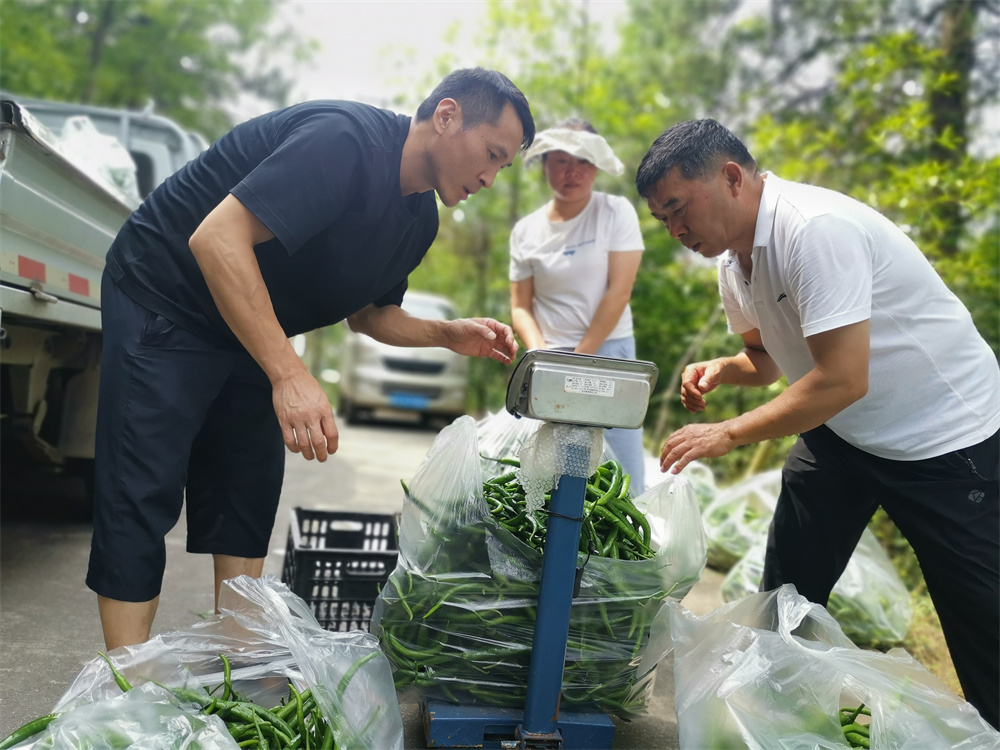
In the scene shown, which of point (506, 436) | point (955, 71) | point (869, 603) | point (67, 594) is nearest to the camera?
point (506, 436)

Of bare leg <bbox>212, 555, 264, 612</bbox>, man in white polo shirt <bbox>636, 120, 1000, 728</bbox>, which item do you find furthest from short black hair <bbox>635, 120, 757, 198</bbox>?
bare leg <bbox>212, 555, 264, 612</bbox>

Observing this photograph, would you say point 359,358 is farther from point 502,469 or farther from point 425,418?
point 502,469

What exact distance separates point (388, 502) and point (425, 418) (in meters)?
6.90

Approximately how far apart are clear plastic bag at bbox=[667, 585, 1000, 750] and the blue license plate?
31.7 feet

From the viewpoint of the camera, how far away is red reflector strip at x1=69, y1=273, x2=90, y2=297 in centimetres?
376

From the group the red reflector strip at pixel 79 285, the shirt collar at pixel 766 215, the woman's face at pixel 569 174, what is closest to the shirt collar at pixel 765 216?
the shirt collar at pixel 766 215

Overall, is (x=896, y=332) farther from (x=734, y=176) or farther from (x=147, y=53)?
(x=147, y=53)

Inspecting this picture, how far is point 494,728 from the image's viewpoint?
238 cm

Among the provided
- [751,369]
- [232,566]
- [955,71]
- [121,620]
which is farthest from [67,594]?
[955,71]

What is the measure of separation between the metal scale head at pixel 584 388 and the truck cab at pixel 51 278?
205cm

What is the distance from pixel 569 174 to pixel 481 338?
133cm

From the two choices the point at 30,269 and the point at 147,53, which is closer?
the point at 30,269

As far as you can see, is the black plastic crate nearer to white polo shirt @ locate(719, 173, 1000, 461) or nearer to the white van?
white polo shirt @ locate(719, 173, 1000, 461)

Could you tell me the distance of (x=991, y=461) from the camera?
2.36 meters
